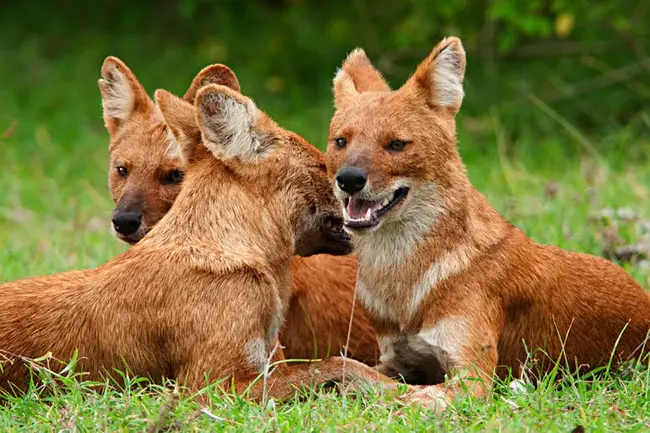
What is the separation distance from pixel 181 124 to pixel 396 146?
108cm

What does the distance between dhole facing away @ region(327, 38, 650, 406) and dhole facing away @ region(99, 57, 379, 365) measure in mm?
537

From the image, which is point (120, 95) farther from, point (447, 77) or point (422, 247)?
point (422, 247)

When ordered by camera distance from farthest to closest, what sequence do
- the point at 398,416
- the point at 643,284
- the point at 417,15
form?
the point at 417,15 → the point at 643,284 → the point at 398,416

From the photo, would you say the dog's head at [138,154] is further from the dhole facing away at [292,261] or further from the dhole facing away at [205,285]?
the dhole facing away at [205,285]

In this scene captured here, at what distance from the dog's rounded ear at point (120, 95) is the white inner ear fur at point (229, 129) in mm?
1727

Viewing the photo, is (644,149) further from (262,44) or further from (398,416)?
(398,416)

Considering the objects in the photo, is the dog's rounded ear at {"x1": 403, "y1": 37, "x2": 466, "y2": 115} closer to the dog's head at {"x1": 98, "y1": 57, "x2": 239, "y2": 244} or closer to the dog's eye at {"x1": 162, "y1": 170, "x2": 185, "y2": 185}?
the dog's head at {"x1": 98, "y1": 57, "x2": 239, "y2": 244}

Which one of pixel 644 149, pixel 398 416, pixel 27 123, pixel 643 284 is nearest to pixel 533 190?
pixel 644 149

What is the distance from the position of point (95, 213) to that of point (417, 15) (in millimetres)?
4366

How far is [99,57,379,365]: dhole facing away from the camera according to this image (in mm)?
6457

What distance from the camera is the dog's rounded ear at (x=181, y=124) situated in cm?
581

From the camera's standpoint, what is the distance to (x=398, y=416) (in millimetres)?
4906

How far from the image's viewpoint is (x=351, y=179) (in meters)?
5.42

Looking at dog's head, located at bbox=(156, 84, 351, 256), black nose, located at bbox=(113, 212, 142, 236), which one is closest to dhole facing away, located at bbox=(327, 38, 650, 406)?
dog's head, located at bbox=(156, 84, 351, 256)
